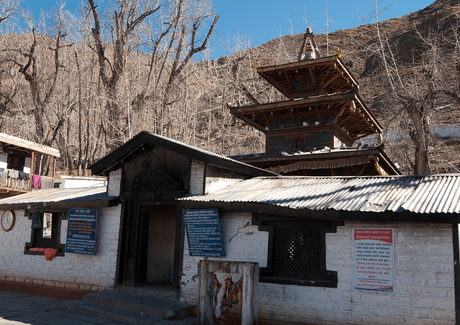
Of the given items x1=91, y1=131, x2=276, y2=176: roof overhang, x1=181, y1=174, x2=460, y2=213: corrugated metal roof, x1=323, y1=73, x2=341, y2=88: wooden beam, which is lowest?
x1=181, y1=174, x2=460, y2=213: corrugated metal roof

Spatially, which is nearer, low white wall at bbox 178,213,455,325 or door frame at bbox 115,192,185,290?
low white wall at bbox 178,213,455,325

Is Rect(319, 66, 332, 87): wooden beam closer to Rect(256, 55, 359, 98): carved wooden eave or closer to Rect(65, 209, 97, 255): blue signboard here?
Rect(256, 55, 359, 98): carved wooden eave

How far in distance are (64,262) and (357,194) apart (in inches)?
326

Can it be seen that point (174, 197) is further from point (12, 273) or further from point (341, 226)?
point (12, 273)

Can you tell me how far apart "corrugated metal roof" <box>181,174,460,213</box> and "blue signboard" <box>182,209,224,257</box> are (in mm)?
400

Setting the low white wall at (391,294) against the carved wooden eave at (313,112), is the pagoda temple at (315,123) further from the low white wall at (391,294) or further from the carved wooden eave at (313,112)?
the low white wall at (391,294)

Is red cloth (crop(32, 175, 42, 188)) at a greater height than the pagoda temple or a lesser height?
lesser

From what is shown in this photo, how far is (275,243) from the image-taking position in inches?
316

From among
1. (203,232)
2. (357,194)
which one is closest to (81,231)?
(203,232)

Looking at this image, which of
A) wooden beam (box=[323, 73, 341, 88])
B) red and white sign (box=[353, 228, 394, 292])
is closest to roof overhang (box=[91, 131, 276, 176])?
red and white sign (box=[353, 228, 394, 292])

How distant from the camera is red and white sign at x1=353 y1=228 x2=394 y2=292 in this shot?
6.71 meters

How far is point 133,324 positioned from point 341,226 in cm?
468

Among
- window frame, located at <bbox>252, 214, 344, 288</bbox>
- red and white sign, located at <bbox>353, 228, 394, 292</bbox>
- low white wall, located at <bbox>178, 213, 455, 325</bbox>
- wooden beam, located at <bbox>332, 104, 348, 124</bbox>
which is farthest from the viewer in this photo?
wooden beam, located at <bbox>332, 104, 348, 124</bbox>

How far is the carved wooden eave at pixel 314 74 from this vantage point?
654 inches
